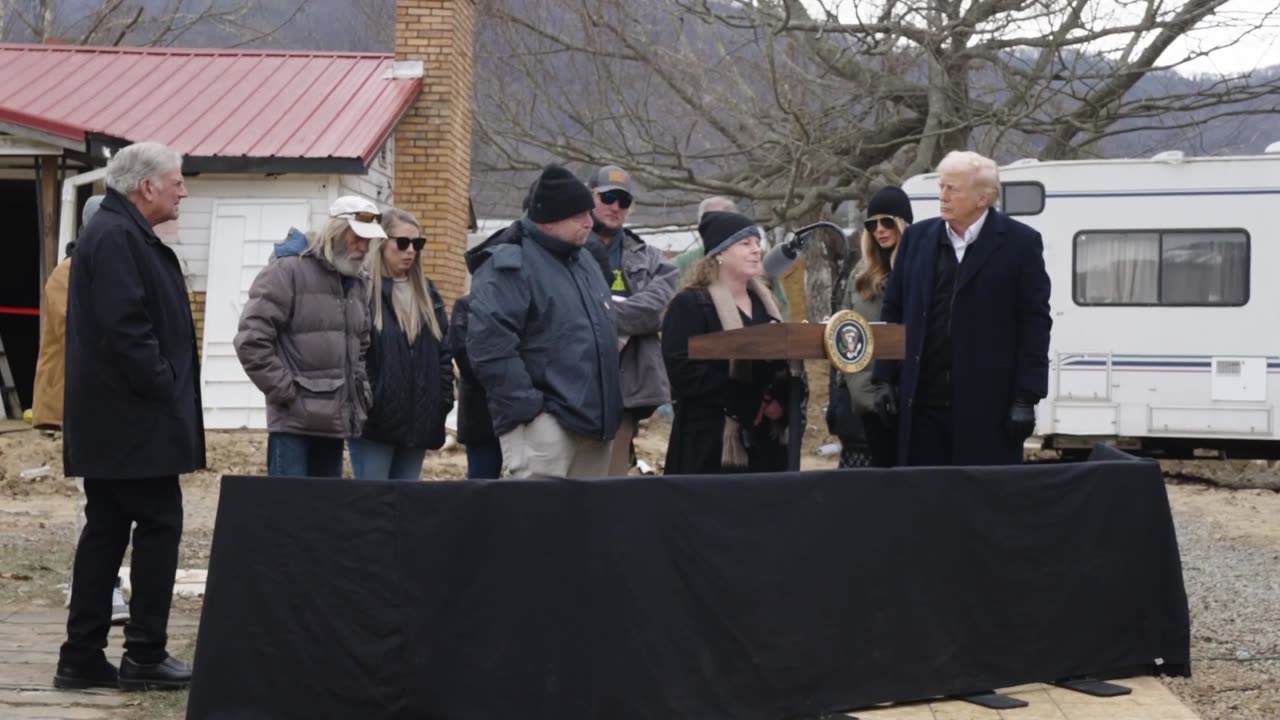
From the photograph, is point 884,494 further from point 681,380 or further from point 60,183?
point 60,183

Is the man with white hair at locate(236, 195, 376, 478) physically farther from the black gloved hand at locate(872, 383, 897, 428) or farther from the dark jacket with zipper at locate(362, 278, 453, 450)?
the black gloved hand at locate(872, 383, 897, 428)

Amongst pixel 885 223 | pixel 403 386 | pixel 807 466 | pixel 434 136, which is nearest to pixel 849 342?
pixel 885 223

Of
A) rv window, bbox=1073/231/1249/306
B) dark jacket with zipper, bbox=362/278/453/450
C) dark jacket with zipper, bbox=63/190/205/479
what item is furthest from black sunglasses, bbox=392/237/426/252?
rv window, bbox=1073/231/1249/306

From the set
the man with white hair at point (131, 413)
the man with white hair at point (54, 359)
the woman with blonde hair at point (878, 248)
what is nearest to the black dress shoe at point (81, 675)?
the man with white hair at point (131, 413)

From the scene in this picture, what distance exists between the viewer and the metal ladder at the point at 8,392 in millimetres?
17156

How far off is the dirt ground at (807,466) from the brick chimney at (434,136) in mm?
2888

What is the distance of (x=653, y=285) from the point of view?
7.06 m

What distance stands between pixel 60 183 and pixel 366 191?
10.3 ft

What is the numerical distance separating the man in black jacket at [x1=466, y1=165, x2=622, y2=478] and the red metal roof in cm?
1035

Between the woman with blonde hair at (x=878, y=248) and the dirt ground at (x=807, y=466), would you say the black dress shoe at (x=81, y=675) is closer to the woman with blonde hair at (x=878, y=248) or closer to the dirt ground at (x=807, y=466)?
the dirt ground at (x=807, y=466)

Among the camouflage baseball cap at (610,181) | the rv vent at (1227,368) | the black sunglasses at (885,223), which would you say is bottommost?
the rv vent at (1227,368)

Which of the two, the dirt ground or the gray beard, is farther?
the gray beard

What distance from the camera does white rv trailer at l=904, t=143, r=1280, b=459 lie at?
49.7 feet

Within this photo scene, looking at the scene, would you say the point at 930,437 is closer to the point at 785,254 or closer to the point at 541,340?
the point at 785,254
